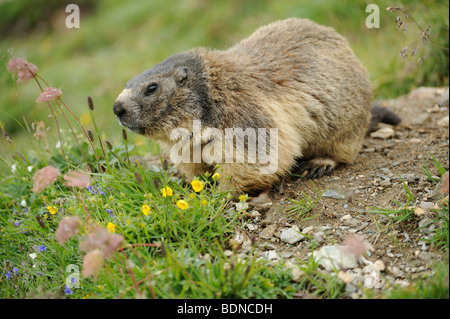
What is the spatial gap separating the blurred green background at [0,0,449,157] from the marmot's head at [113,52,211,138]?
1045mm

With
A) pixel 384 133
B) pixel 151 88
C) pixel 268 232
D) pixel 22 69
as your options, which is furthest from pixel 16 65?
pixel 384 133

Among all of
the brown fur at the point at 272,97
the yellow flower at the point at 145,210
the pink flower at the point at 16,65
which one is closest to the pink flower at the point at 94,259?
the yellow flower at the point at 145,210

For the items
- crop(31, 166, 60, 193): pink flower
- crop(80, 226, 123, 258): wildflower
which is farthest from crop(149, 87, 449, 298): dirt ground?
crop(31, 166, 60, 193): pink flower

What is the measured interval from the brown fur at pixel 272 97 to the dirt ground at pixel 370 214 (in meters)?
0.29

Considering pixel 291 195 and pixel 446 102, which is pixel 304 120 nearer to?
pixel 291 195

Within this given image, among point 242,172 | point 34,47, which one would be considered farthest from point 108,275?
point 34,47

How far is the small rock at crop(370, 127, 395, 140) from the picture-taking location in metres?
5.59

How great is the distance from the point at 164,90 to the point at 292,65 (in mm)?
1495

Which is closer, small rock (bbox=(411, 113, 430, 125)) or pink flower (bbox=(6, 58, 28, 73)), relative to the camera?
pink flower (bbox=(6, 58, 28, 73))

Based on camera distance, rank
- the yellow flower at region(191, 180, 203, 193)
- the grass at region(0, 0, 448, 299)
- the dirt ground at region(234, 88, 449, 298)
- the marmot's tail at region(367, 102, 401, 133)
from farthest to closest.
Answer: the marmot's tail at region(367, 102, 401, 133) → the yellow flower at region(191, 180, 203, 193) → the dirt ground at region(234, 88, 449, 298) → the grass at region(0, 0, 448, 299)

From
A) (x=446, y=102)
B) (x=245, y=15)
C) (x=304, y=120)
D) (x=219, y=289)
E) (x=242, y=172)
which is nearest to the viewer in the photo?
(x=219, y=289)

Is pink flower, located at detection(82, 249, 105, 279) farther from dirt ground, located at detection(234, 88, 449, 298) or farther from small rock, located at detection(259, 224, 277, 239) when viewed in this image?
small rock, located at detection(259, 224, 277, 239)

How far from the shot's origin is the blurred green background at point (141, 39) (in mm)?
6926

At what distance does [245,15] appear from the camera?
10367 mm
